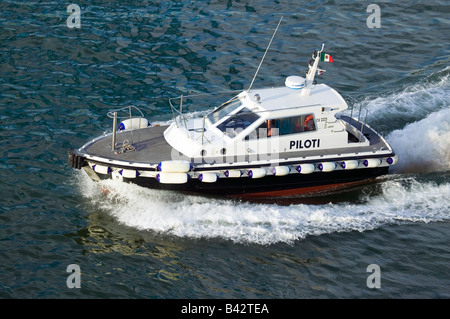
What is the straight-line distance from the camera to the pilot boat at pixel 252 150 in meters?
16.8

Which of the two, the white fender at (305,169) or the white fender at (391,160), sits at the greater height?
the white fender at (391,160)

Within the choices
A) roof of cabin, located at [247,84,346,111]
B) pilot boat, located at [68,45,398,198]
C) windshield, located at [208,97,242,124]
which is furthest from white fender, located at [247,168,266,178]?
windshield, located at [208,97,242,124]

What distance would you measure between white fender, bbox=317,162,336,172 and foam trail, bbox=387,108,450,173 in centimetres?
291

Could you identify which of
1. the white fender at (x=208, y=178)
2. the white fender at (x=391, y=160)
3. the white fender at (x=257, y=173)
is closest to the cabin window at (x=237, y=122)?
the white fender at (x=257, y=173)

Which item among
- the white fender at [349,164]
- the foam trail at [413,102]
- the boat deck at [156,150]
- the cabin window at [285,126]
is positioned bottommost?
the white fender at [349,164]

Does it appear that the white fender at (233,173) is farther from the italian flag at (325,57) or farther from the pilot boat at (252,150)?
the italian flag at (325,57)

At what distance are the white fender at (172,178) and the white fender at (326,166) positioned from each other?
12.6ft

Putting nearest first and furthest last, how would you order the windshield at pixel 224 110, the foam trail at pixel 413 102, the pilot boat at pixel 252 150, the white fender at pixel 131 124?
the pilot boat at pixel 252 150
the windshield at pixel 224 110
the white fender at pixel 131 124
the foam trail at pixel 413 102

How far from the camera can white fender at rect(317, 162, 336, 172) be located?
685 inches

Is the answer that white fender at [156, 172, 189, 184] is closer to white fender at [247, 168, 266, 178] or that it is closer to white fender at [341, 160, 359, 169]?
white fender at [247, 168, 266, 178]

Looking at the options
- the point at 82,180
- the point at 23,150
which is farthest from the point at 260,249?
the point at 23,150

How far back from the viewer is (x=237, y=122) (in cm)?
1756

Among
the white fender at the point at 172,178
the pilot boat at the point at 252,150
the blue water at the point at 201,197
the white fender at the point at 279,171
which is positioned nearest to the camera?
the blue water at the point at 201,197

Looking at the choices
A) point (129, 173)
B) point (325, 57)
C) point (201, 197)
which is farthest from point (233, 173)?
point (325, 57)
